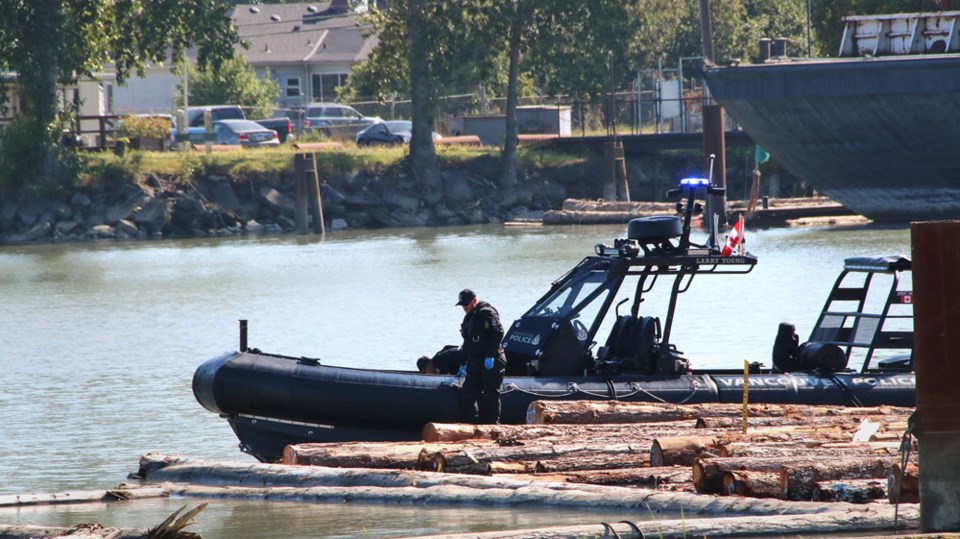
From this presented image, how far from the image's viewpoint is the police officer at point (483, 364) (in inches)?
496

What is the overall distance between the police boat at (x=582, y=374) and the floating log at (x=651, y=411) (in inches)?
23.5

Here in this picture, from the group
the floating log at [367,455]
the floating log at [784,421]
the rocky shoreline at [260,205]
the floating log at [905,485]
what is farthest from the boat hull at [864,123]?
the floating log at [905,485]

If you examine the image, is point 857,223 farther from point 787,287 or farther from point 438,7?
Answer: point 438,7

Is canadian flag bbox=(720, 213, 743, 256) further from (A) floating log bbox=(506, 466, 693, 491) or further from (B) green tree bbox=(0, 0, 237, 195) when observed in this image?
(B) green tree bbox=(0, 0, 237, 195)

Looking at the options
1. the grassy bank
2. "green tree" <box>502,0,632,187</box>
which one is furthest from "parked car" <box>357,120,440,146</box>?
"green tree" <box>502,0,632,187</box>

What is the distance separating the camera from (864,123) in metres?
37.6

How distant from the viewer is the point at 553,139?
55.3 meters

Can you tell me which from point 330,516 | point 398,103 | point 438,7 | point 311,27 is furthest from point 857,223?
point 311,27

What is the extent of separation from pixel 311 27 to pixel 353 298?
51135 millimetres

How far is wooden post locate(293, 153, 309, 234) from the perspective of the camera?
4700cm

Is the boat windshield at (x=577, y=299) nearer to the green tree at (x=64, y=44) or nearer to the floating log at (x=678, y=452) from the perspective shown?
the floating log at (x=678, y=452)

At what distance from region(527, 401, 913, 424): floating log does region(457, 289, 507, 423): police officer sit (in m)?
0.35

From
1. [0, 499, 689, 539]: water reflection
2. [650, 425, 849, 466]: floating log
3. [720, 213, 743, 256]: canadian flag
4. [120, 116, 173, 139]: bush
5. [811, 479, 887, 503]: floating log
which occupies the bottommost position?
[0, 499, 689, 539]: water reflection

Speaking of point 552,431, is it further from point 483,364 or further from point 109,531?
point 109,531
